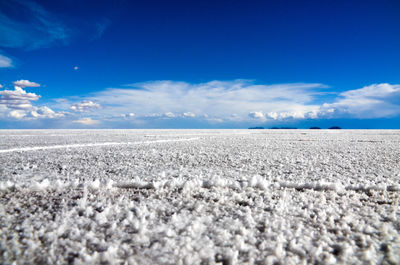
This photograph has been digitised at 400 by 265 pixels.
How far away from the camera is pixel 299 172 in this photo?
6.45 feet

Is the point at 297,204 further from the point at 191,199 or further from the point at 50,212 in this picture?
the point at 50,212

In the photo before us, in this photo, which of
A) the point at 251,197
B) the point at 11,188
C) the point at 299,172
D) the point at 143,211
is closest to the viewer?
the point at 143,211

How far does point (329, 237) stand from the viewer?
875 millimetres

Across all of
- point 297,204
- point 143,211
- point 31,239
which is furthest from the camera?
point 297,204

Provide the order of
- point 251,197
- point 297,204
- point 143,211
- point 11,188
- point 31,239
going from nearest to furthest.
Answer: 1. point 31,239
2. point 143,211
3. point 297,204
4. point 251,197
5. point 11,188

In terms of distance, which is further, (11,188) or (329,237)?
(11,188)

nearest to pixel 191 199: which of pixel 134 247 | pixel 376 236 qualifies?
pixel 134 247

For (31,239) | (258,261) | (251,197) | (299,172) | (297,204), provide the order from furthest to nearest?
(299,172) → (251,197) → (297,204) → (31,239) → (258,261)

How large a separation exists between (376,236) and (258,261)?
501mm

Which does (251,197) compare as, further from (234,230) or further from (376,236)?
(376,236)

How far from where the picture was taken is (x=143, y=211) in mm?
1060

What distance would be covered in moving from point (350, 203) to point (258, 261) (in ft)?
2.51

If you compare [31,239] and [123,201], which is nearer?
[31,239]

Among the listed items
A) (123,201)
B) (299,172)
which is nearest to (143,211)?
(123,201)
